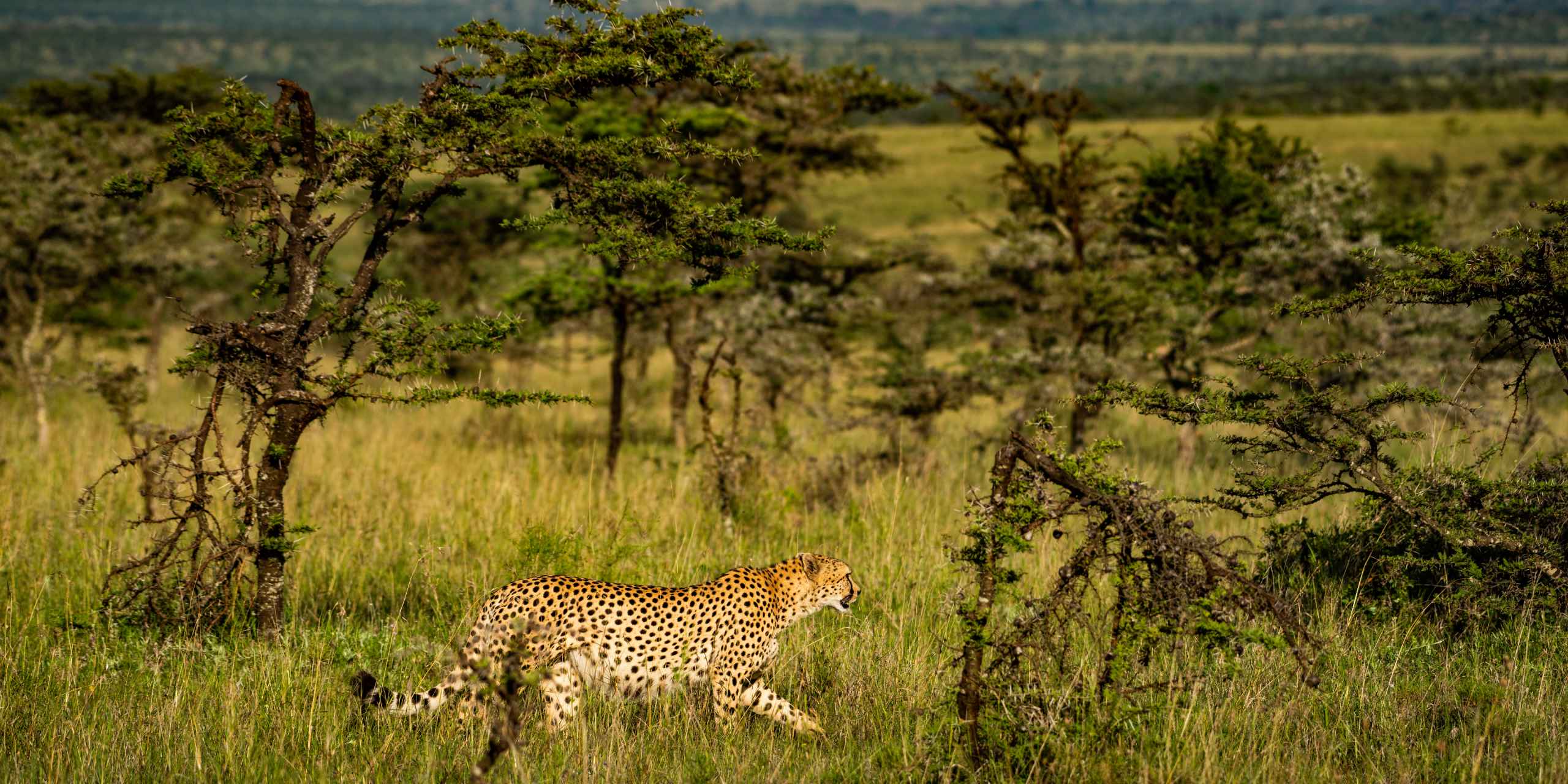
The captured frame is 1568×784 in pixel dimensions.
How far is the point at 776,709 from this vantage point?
5.13 metres

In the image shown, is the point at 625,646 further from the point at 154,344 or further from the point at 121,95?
the point at 121,95

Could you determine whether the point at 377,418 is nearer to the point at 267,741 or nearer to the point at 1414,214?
the point at 267,741

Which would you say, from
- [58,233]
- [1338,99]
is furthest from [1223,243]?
[1338,99]

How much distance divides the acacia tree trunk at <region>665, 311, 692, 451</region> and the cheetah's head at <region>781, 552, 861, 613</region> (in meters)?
6.33

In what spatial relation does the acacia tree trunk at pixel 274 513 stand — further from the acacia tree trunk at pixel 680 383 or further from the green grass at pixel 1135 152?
the green grass at pixel 1135 152

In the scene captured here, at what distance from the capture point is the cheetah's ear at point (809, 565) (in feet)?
19.1

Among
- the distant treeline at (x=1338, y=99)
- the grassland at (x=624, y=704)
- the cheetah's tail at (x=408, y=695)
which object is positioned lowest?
the grassland at (x=624, y=704)

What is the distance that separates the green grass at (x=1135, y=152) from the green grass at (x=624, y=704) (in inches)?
2054

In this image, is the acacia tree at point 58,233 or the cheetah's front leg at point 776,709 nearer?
the cheetah's front leg at point 776,709

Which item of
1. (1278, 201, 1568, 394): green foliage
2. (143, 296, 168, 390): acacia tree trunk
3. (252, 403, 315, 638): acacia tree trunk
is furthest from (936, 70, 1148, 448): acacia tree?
(143, 296, 168, 390): acacia tree trunk

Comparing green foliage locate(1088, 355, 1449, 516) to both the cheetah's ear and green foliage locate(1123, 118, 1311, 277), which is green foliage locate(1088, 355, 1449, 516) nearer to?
the cheetah's ear

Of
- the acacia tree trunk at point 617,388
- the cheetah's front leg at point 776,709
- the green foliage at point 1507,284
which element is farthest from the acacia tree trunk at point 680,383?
the green foliage at point 1507,284

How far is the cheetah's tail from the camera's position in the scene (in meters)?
4.65

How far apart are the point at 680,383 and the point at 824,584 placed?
25.7ft
